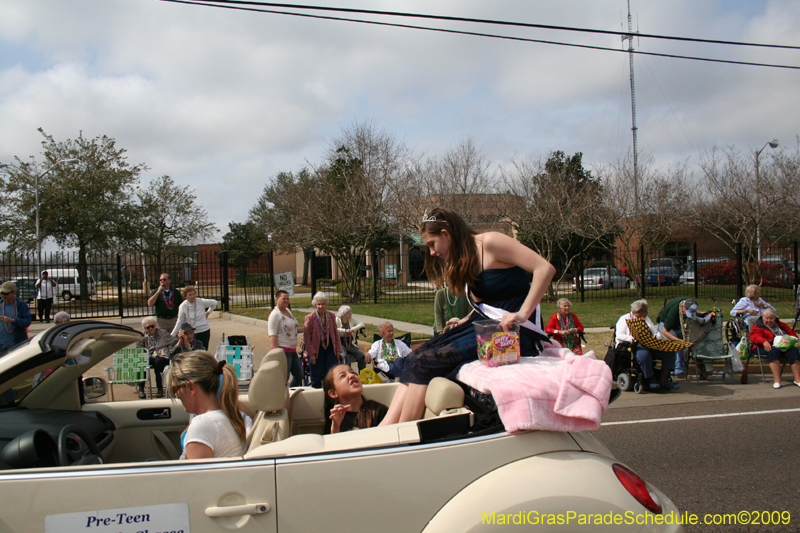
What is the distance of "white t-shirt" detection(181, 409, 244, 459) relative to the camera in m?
2.39

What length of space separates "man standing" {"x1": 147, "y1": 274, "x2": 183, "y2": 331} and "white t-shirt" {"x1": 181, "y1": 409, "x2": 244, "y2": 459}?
23.0 ft

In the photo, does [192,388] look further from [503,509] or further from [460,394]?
[503,509]

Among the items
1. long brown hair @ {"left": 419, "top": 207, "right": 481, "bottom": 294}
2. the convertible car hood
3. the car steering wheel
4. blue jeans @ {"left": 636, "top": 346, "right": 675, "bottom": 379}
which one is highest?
long brown hair @ {"left": 419, "top": 207, "right": 481, "bottom": 294}

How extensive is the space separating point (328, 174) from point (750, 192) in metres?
18.5

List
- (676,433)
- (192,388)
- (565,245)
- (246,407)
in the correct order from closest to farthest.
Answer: (192,388) < (246,407) < (676,433) < (565,245)

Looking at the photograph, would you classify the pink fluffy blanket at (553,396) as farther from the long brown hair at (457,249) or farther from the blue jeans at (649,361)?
the blue jeans at (649,361)

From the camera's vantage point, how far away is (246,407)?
324 cm

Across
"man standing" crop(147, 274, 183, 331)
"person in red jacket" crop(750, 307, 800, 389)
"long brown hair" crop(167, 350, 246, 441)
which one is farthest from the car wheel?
"man standing" crop(147, 274, 183, 331)

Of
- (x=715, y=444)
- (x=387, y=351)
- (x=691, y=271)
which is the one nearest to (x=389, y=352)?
(x=387, y=351)

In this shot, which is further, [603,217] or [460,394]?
[603,217]

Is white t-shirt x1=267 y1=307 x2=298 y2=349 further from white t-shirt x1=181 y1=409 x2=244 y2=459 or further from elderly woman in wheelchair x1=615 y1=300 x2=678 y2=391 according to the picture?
white t-shirt x1=181 y1=409 x2=244 y2=459

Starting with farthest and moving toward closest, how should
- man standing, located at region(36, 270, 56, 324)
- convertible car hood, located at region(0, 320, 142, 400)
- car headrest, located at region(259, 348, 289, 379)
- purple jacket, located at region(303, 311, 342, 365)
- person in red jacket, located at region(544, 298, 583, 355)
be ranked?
man standing, located at region(36, 270, 56, 324), person in red jacket, located at region(544, 298, 583, 355), purple jacket, located at region(303, 311, 342, 365), car headrest, located at region(259, 348, 289, 379), convertible car hood, located at region(0, 320, 142, 400)

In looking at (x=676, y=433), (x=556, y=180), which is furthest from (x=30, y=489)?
(x=556, y=180)

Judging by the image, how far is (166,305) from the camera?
895 centimetres
